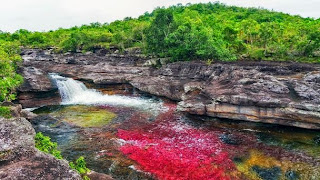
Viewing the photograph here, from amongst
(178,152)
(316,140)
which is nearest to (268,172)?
(178,152)

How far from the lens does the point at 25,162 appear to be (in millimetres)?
11102

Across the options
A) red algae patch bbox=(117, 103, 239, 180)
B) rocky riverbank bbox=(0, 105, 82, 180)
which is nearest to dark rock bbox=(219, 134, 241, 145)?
red algae patch bbox=(117, 103, 239, 180)

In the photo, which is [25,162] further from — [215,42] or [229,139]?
[215,42]

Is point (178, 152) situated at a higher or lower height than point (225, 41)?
lower

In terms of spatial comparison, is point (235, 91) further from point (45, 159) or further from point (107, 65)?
point (107, 65)

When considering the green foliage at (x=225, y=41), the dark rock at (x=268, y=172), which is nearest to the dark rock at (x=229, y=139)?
the dark rock at (x=268, y=172)

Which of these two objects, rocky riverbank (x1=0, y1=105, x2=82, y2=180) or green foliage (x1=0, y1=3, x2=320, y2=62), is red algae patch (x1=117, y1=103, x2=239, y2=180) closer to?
rocky riverbank (x1=0, y1=105, x2=82, y2=180)

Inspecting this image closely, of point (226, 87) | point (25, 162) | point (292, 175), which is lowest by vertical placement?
point (292, 175)

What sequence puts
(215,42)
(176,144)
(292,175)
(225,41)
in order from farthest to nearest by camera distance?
(225,41) → (215,42) → (176,144) → (292,175)

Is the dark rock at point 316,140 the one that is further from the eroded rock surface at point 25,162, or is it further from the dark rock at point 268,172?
the eroded rock surface at point 25,162

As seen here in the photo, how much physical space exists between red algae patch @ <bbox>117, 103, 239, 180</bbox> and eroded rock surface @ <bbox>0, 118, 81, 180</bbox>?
747cm

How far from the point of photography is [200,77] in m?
32.5

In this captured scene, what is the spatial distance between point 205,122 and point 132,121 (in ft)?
24.3

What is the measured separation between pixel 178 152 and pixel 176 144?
1500mm
